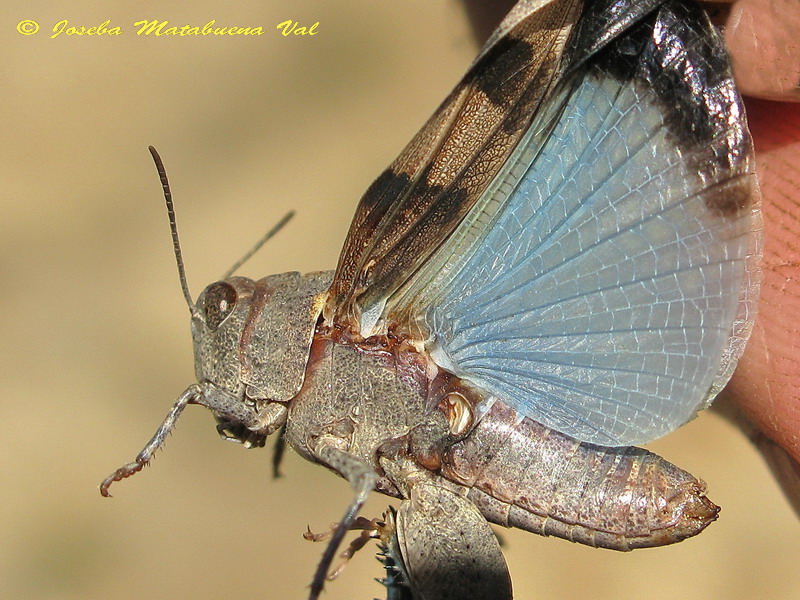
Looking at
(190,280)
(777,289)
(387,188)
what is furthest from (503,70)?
(190,280)

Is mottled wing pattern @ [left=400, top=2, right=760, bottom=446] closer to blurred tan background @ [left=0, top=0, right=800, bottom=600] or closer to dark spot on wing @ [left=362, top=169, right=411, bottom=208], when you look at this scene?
dark spot on wing @ [left=362, top=169, right=411, bottom=208]

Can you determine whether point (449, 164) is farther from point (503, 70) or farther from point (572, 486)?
point (572, 486)

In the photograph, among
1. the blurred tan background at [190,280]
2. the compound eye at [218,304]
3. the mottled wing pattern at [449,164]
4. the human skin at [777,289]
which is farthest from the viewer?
the blurred tan background at [190,280]

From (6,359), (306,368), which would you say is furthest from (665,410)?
(6,359)

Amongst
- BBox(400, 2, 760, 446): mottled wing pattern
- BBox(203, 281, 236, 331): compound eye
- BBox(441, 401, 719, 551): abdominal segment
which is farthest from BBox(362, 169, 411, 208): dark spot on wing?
BBox(441, 401, 719, 551): abdominal segment

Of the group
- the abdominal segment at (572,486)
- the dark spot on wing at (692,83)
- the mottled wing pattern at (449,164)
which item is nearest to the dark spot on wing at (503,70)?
the mottled wing pattern at (449,164)

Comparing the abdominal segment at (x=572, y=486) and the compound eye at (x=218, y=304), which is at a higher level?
the compound eye at (x=218, y=304)

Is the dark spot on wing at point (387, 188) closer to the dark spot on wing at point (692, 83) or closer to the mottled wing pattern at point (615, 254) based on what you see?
the mottled wing pattern at point (615, 254)
